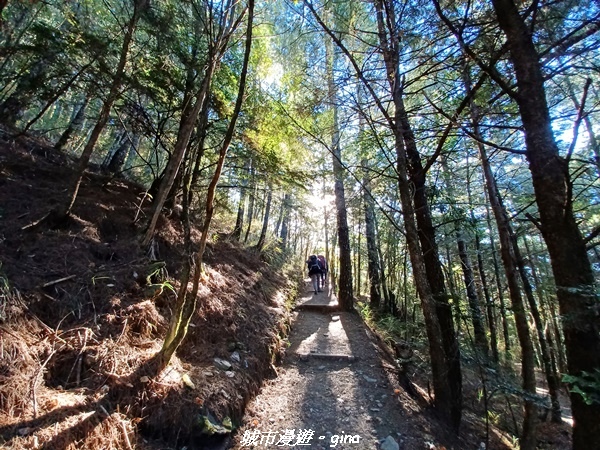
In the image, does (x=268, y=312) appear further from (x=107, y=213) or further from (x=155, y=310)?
(x=107, y=213)

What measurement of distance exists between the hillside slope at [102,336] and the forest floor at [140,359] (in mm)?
13

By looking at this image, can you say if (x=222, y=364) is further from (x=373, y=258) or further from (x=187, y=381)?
(x=373, y=258)

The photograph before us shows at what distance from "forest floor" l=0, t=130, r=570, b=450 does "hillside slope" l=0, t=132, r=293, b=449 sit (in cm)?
1

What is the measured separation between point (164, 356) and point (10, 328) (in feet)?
4.50

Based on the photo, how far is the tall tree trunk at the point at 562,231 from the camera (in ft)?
7.00

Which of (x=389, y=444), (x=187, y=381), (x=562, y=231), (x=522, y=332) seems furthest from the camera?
(x=522, y=332)

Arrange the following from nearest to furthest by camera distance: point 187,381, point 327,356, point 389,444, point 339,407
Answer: point 187,381 < point 389,444 < point 339,407 < point 327,356

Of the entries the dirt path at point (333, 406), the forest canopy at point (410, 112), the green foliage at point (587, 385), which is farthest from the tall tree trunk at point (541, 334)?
the dirt path at point (333, 406)

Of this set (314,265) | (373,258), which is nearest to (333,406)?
(314,265)

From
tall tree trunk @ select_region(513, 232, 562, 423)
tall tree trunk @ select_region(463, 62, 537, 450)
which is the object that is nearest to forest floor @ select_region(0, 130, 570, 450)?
tall tree trunk @ select_region(463, 62, 537, 450)

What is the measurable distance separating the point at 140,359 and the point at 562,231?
4220mm

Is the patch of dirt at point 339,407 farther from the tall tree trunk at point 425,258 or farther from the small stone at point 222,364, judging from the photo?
the small stone at point 222,364

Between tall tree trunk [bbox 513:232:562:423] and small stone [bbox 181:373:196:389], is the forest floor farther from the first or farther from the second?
tall tree trunk [bbox 513:232:562:423]

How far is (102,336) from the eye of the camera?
306 cm
